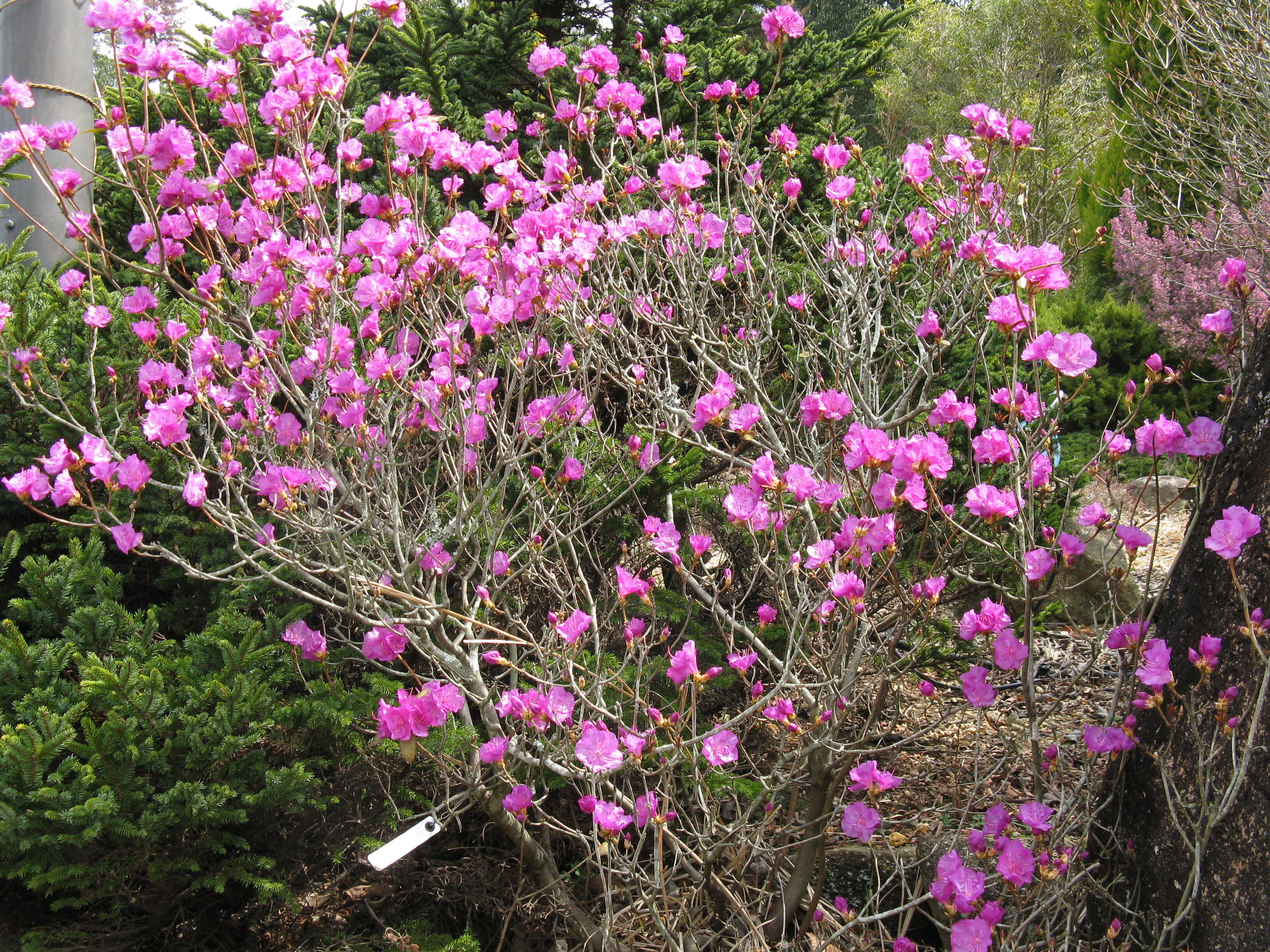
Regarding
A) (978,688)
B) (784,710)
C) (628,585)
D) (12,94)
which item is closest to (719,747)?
(784,710)

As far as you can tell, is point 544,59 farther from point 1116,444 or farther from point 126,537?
point 1116,444

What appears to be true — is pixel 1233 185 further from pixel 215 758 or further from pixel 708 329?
pixel 215 758

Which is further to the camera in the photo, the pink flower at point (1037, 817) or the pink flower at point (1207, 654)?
the pink flower at point (1037, 817)

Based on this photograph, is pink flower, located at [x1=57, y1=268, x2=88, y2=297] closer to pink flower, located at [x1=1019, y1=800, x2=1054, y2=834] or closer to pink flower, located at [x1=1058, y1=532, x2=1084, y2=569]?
pink flower, located at [x1=1058, y1=532, x2=1084, y2=569]

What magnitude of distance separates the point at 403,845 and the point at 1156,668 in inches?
55.0

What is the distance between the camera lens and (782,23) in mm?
2674

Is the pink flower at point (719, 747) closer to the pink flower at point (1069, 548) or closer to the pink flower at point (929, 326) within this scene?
the pink flower at point (1069, 548)

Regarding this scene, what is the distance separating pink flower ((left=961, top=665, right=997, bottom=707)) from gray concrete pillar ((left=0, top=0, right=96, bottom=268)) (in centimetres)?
314

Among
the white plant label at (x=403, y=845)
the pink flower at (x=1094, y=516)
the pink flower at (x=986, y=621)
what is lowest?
the white plant label at (x=403, y=845)

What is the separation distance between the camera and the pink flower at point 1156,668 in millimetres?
1484

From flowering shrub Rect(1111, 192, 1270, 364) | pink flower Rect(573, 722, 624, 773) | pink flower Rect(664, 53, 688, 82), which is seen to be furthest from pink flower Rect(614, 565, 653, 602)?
flowering shrub Rect(1111, 192, 1270, 364)

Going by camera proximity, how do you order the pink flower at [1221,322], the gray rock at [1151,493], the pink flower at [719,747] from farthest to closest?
1. the gray rock at [1151,493]
2. the pink flower at [719,747]
3. the pink flower at [1221,322]

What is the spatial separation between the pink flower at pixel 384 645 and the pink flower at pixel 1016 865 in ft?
4.27

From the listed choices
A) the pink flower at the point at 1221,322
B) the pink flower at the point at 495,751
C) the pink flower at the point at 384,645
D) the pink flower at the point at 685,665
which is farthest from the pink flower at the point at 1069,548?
the pink flower at the point at 384,645
